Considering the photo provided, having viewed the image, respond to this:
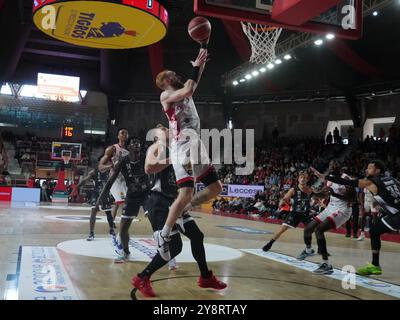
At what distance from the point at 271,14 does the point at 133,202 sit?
408 cm

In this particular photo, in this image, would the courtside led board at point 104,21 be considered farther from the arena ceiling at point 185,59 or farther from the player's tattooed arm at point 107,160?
the arena ceiling at point 185,59

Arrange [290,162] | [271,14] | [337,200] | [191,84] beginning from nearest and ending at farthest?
[191,84]
[337,200]
[271,14]
[290,162]

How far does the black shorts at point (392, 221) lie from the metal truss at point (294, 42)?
12.5 feet

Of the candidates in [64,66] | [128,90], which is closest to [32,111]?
[64,66]

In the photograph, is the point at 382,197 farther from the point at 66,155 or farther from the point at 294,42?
the point at 66,155

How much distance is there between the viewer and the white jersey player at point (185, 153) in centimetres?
442

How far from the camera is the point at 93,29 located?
14.4m

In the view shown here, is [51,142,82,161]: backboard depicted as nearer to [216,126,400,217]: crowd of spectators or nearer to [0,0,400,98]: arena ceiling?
[0,0,400,98]: arena ceiling

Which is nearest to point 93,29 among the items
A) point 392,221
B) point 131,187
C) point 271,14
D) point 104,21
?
point 104,21

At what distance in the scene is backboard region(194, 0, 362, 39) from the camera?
7367mm

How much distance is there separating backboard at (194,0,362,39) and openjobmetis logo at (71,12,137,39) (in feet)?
21.3

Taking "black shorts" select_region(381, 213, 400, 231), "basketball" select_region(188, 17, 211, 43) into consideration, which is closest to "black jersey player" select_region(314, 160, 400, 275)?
"black shorts" select_region(381, 213, 400, 231)

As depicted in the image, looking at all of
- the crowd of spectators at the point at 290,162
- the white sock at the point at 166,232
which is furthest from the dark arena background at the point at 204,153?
the crowd of spectators at the point at 290,162
